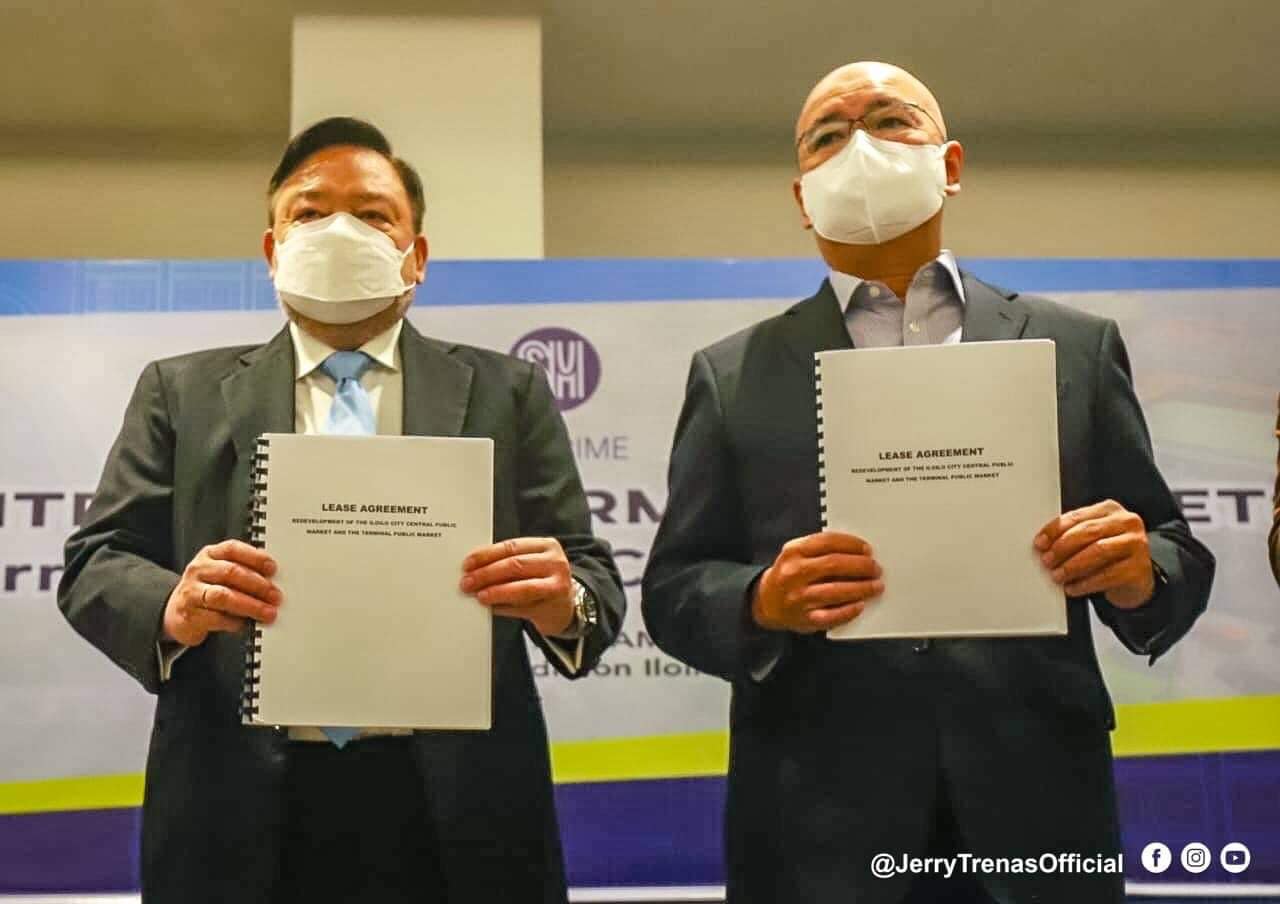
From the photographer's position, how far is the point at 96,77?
4410mm

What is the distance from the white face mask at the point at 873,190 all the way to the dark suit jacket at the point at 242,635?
20.9 inches

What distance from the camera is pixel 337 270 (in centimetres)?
204

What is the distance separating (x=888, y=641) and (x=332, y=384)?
93 cm

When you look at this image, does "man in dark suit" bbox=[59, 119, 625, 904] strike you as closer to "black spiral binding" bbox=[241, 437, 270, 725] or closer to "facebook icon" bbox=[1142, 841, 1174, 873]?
"black spiral binding" bbox=[241, 437, 270, 725]

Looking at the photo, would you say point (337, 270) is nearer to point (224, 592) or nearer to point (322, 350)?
point (322, 350)

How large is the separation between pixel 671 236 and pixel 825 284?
2.74m

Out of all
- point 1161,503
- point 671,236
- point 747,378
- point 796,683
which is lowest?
point 796,683

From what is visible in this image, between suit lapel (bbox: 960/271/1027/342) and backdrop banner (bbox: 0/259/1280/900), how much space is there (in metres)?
1.66

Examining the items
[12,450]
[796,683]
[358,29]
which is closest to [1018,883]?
[796,683]

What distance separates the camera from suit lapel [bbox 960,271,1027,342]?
1.86 metres

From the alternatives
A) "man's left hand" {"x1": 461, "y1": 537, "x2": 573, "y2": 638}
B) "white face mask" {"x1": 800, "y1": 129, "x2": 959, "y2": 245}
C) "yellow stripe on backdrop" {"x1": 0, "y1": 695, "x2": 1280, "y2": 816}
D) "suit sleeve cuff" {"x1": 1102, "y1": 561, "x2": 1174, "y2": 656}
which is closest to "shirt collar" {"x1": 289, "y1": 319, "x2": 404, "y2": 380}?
"man's left hand" {"x1": 461, "y1": 537, "x2": 573, "y2": 638}

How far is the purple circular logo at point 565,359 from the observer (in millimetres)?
3547

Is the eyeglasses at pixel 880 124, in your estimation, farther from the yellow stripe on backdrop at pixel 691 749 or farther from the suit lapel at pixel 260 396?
the yellow stripe on backdrop at pixel 691 749

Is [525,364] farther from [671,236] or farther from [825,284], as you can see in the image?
[671,236]
